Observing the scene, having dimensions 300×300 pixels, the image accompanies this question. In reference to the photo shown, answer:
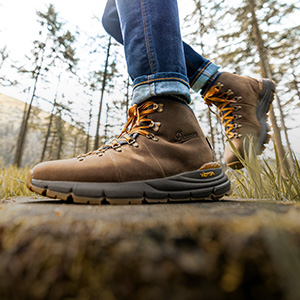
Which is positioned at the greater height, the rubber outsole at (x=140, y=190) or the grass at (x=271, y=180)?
the grass at (x=271, y=180)

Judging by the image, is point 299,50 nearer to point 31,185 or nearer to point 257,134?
point 257,134

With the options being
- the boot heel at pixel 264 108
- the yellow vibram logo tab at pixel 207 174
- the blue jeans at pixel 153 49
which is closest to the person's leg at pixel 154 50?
the blue jeans at pixel 153 49

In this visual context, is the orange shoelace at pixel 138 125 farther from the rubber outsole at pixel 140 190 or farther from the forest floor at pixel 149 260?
the forest floor at pixel 149 260

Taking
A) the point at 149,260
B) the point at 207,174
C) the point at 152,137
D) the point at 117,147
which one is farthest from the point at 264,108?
the point at 149,260

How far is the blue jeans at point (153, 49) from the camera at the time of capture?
2.58ft

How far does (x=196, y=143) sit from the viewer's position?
31.9 inches

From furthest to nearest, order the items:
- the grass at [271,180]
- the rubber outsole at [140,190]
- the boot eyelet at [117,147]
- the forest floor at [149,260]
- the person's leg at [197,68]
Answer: the person's leg at [197,68], the grass at [271,180], the boot eyelet at [117,147], the rubber outsole at [140,190], the forest floor at [149,260]

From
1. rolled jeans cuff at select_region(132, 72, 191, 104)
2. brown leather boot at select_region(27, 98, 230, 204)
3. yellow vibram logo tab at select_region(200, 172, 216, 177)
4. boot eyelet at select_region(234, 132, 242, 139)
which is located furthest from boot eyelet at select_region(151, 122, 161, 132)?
boot eyelet at select_region(234, 132, 242, 139)

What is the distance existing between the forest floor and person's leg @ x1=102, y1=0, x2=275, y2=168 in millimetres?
1004

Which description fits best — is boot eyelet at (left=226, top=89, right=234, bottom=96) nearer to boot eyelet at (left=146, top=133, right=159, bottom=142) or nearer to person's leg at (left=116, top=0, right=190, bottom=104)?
person's leg at (left=116, top=0, right=190, bottom=104)

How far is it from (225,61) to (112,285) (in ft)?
25.8

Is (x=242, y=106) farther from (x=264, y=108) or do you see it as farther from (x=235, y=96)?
(x=264, y=108)

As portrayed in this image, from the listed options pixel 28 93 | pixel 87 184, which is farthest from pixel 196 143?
pixel 28 93

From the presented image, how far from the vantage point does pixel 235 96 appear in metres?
1.18
